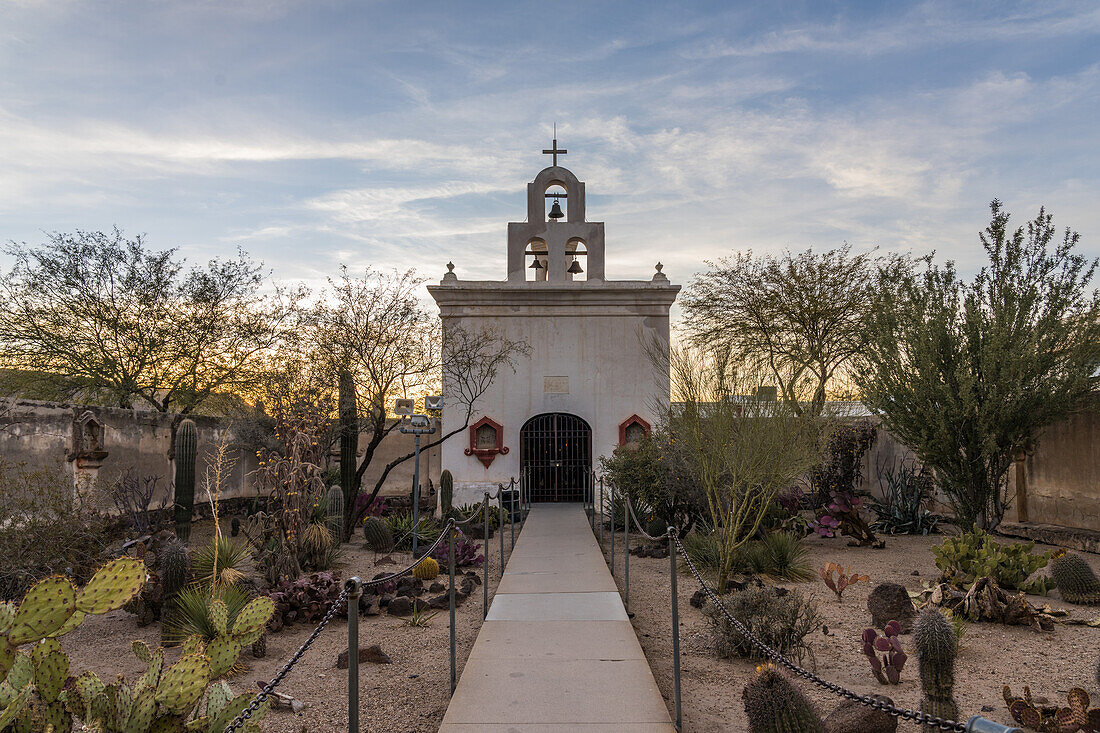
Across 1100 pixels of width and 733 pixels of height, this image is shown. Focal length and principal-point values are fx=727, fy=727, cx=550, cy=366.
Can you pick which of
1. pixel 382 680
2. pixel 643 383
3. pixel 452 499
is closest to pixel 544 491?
pixel 452 499

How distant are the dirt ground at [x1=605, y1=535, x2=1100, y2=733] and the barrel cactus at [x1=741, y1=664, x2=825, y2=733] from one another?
1.00 meters

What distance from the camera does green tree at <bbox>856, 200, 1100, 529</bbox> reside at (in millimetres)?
10820

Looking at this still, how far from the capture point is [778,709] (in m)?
4.10

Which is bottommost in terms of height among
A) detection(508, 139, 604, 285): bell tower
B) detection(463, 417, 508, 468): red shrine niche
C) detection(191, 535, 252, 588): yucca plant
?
detection(191, 535, 252, 588): yucca plant

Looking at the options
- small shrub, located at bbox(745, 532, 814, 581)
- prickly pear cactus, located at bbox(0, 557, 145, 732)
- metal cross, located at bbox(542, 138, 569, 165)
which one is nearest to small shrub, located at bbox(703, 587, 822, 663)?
small shrub, located at bbox(745, 532, 814, 581)

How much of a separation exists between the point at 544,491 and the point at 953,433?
9.83 m

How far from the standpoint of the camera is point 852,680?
600 centimetres

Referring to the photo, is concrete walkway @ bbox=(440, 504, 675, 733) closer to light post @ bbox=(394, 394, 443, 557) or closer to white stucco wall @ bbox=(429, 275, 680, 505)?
light post @ bbox=(394, 394, 443, 557)

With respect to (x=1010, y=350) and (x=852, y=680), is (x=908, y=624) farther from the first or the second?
(x=1010, y=350)

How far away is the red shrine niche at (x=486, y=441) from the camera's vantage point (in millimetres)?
17688

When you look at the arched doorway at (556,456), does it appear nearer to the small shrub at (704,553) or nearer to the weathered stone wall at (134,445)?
the weathered stone wall at (134,445)

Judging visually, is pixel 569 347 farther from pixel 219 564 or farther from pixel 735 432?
pixel 219 564

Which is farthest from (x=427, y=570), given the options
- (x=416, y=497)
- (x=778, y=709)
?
(x=778, y=709)

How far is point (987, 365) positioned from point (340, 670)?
968 cm
